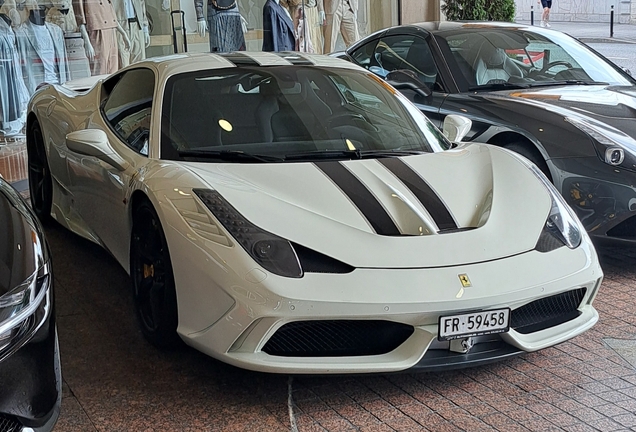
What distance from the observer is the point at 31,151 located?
18.8ft

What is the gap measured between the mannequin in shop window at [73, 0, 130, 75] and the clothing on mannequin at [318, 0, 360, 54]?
3.64 meters

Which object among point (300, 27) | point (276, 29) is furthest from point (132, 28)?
point (300, 27)

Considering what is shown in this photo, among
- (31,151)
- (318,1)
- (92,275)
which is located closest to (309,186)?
(92,275)

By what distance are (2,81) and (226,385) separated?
→ 5.81m

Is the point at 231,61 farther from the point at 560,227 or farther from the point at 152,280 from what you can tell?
the point at 560,227

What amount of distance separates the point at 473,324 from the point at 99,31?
7422mm

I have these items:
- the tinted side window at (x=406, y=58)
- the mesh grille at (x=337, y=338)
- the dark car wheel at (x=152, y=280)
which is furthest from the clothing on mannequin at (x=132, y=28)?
the mesh grille at (x=337, y=338)

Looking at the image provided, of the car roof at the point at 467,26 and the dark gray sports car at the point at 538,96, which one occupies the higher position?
the car roof at the point at 467,26

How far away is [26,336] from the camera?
237 centimetres

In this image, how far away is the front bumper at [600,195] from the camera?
452cm

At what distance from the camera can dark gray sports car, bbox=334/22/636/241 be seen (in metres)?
4.62

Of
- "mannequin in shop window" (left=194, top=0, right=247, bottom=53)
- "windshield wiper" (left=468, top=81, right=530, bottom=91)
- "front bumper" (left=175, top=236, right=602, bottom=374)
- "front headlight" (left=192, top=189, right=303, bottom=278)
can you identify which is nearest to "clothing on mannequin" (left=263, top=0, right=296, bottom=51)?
"mannequin in shop window" (left=194, top=0, right=247, bottom=53)

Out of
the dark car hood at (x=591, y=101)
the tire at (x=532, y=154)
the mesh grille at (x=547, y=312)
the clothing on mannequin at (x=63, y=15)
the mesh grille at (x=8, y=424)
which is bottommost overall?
the mesh grille at (x=547, y=312)

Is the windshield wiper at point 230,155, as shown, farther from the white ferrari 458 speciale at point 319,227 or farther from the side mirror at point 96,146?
the side mirror at point 96,146
